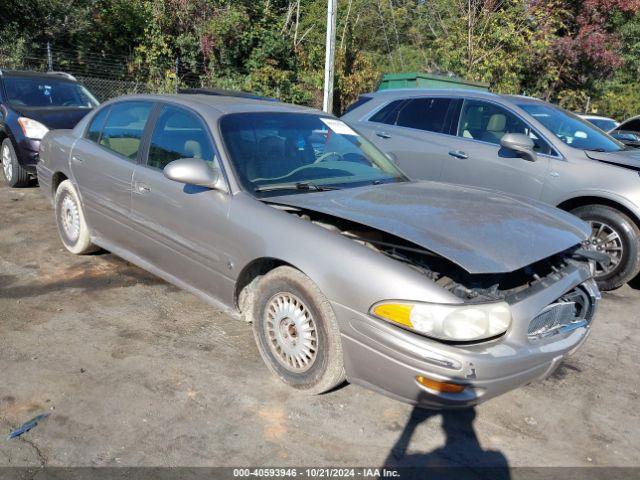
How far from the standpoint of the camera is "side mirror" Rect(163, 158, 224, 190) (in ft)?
10.7

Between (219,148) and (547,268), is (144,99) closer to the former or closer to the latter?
(219,148)

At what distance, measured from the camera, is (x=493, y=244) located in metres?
2.75

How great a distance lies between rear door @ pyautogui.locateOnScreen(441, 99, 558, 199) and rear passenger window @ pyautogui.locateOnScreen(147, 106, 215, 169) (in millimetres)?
3172

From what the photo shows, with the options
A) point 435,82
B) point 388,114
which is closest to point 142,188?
point 388,114

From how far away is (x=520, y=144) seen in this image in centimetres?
520

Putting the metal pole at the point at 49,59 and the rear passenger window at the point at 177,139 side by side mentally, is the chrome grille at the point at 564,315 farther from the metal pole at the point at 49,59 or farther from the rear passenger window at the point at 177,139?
the metal pole at the point at 49,59

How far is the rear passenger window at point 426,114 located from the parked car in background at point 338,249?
2215mm

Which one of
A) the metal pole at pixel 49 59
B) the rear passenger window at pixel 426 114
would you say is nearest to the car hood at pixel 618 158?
the rear passenger window at pixel 426 114

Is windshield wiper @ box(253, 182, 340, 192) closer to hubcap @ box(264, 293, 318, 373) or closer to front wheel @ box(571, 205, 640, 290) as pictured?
hubcap @ box(264, 293, 318, 373)

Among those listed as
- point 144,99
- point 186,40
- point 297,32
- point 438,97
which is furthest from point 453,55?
point 144,99

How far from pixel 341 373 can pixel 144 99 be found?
2.74m

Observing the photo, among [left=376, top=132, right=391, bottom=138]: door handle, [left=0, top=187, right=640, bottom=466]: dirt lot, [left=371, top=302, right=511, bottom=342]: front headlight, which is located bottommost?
[left=0, top=187, right=640, bottom=466]: dirt lot

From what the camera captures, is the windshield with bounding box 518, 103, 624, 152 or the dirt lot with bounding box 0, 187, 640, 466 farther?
the windshield with bounding box 518, 103, 624, 152

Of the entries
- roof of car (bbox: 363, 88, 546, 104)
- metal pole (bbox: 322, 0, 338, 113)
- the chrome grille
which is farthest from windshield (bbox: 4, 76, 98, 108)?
the chrome grille
